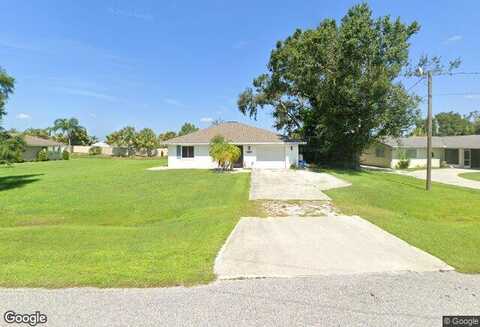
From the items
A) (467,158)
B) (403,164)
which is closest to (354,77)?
(403,164)

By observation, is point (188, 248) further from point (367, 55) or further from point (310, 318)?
point (367, 55)

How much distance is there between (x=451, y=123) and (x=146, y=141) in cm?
7891

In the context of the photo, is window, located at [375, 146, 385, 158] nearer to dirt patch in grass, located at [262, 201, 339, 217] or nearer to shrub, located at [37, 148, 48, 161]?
dirt patch in grass, located at [262, 201, 339, 217]

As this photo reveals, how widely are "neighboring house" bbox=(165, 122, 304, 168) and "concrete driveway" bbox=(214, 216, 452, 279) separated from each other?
56.1 feet

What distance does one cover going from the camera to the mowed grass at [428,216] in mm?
5520

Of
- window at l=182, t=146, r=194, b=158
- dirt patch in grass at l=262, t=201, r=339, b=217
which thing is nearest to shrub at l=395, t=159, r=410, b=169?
window at l=182, t=146, r=194, b=158

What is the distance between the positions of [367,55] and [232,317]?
900 inches

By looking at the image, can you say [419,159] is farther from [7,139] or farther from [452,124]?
[452,124]

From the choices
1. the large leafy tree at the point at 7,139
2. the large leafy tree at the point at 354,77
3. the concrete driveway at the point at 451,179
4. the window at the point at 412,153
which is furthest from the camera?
the window at the point at 412,153

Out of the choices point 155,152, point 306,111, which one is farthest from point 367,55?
point 155,152

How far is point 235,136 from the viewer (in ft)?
83.6

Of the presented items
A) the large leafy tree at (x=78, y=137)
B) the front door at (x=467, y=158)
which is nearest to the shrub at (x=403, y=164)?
the front door at (x=467, y=158)

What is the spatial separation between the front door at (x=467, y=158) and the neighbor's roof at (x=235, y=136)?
22.2 m

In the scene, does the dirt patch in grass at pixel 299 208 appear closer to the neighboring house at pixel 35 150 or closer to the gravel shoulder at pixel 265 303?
the gravel shoulder at pixel 265 303
